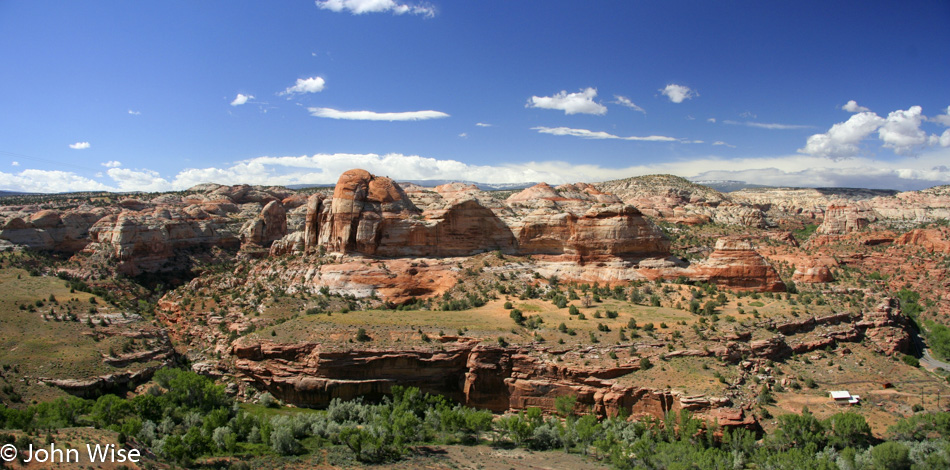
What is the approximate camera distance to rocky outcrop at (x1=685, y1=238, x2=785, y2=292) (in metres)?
42.6

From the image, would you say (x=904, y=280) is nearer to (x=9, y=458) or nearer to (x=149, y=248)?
(x=9, y=458)

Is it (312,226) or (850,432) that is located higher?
(312,226)

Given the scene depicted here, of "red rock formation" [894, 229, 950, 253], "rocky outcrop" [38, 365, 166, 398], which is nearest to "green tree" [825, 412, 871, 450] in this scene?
"rocky outcrop" [38, 365, 166, 398]

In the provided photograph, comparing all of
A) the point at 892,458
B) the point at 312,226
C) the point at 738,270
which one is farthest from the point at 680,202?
the point at 892,458

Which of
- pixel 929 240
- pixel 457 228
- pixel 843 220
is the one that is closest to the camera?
pixel 457 228

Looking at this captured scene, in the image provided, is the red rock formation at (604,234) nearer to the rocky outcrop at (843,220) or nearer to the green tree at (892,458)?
the green tree at (892,458)

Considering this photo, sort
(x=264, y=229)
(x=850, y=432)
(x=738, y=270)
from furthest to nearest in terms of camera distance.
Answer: (x=264, y=229) → (x=738, y=270) → (x=850, y=432)

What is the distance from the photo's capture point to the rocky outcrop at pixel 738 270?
140ft

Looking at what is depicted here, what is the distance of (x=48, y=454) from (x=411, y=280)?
93.7 feet

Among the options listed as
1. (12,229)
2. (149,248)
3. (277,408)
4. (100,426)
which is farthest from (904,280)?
(12,229)

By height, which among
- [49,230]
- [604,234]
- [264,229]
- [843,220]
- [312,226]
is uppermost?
[843,220]

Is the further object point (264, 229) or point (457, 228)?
point (264, 229)

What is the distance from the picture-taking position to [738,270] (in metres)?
42.9

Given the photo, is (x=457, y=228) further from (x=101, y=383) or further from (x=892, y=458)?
(x=892, y=458)
